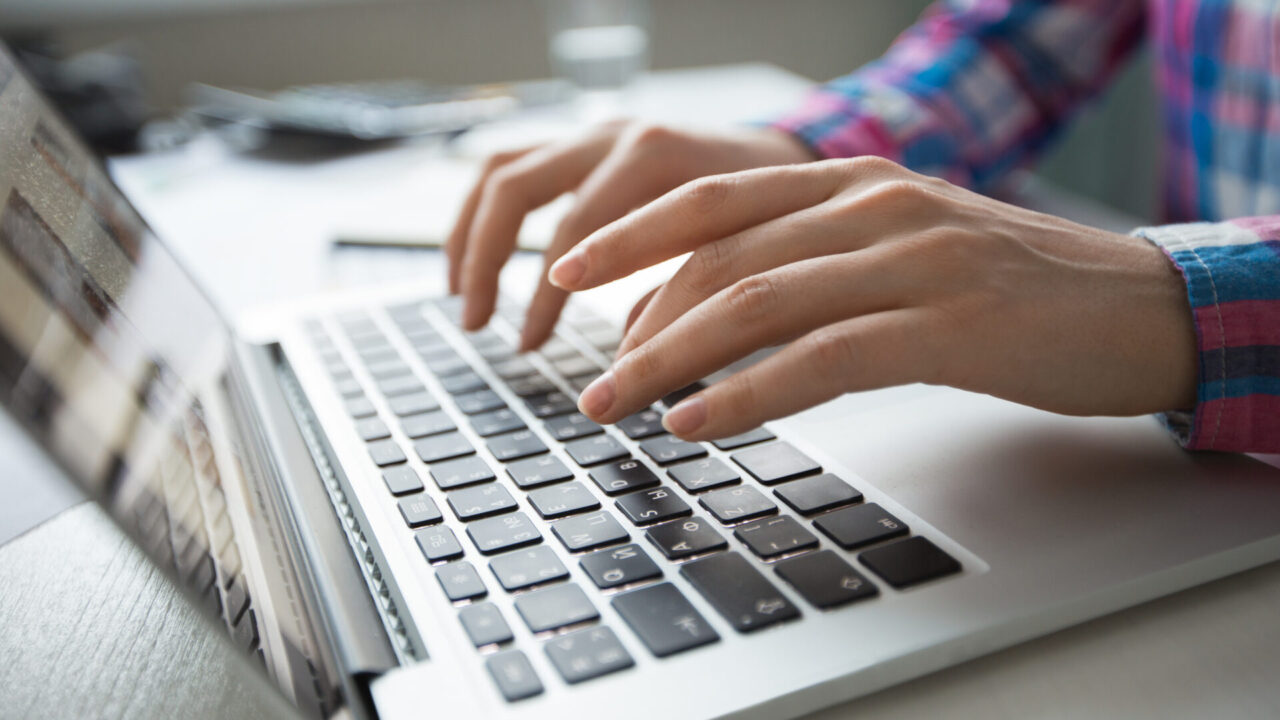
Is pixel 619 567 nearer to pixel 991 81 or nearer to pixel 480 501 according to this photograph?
pixel 480 501

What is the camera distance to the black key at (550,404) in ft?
1.45

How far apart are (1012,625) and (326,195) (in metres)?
0.76

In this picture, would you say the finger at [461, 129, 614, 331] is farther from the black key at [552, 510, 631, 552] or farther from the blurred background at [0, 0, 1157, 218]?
the blurred background at [0, 0, 1157, 218]

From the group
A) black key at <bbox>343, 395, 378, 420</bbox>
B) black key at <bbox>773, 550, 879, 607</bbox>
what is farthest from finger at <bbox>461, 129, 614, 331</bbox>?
black key at <bbox>773, 550, 879, 607</bbox>

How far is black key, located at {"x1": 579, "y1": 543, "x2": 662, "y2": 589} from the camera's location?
0.29 meters

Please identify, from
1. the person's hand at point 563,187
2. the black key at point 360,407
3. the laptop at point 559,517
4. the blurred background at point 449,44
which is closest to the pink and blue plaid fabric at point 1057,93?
the person's hand at point 563,187

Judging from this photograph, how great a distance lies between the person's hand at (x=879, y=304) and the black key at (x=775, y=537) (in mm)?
34

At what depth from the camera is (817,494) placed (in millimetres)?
340

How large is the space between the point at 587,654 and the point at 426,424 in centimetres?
20

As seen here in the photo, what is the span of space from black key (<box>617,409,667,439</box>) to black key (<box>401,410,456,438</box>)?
8 cm

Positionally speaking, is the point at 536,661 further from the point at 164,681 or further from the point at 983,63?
the point at 983,63

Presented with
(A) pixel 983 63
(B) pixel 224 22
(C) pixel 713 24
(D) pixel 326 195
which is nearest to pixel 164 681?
(D) pixel 326 195

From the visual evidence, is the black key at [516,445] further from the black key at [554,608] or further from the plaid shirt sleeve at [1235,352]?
the plaid shirt sleeve at [1235,352]

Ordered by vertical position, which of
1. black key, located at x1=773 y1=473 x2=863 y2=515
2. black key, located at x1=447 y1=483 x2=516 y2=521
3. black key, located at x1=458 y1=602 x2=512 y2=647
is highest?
black key, located at x1=773 y1=473 x2=863 y2=515
